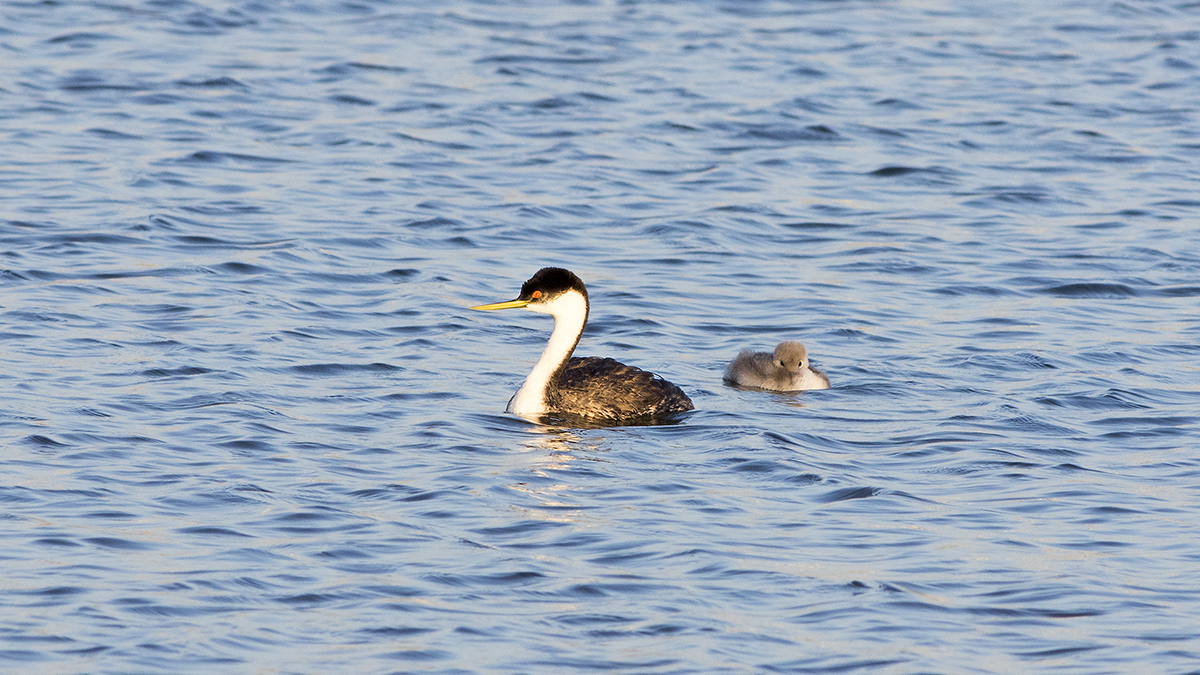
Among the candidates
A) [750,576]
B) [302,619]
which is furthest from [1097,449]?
[302,619]

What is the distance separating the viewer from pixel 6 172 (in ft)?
56.6

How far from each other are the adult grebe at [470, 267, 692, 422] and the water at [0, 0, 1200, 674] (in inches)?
12.1

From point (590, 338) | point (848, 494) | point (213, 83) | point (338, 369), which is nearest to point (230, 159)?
point (213, 83)

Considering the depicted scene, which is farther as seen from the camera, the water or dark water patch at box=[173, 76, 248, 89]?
dark water patch at box=[173, 76, 248, 89]

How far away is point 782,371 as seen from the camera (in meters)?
12.2

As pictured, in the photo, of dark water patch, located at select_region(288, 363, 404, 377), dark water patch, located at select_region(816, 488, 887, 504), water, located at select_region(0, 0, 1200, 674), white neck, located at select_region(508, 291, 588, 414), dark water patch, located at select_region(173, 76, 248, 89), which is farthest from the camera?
dark water patch, located at select_region(173, 76, 248, 89)

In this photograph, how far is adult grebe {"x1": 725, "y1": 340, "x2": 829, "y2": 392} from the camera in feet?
39.7

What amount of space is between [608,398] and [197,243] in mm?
5337

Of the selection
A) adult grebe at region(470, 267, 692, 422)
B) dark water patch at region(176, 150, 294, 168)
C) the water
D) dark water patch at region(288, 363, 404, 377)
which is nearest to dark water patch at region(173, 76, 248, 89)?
the water

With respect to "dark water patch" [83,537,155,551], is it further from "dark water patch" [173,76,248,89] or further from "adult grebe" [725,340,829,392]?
"dark water patch" [173,76,248,89]

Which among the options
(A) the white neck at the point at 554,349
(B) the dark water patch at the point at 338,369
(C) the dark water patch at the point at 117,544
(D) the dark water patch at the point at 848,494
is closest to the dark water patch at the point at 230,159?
(B) the dark water patch at the point at 338,369

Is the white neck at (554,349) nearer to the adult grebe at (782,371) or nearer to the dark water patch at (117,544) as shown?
the adult grebe at (782,371)

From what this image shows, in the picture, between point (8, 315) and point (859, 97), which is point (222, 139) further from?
point (859, 97)

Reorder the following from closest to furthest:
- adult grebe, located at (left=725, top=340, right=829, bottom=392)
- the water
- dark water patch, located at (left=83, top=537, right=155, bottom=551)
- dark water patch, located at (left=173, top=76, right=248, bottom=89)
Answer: the water
dark water patch, located at (left=83, top=537, right=155, bottom=551)
adult grebe, located at (left=725, top=340, right=829, bottom=392)
dark water patch, located at (left=173, top=76, right=248, bottom=89)
